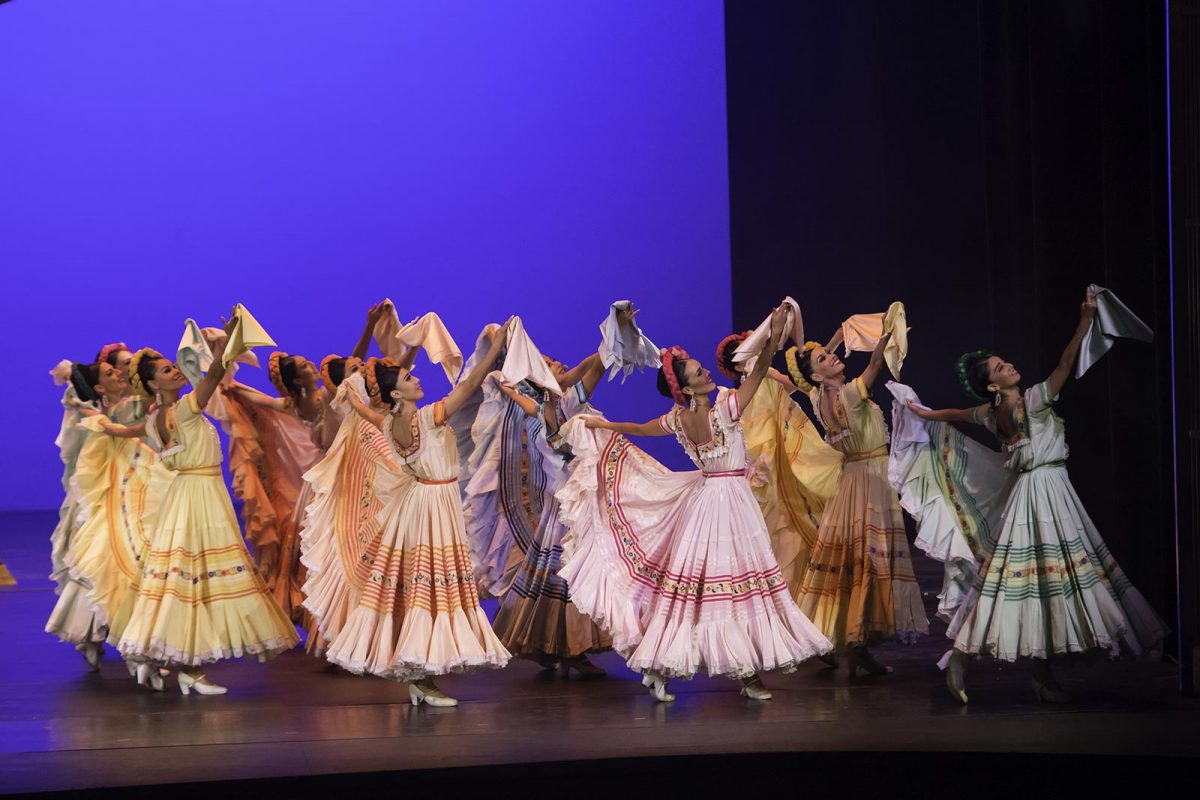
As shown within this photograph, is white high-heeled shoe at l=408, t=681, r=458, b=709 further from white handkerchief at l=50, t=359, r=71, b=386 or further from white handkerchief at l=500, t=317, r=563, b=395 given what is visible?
white handkerchief at l=50, t=359, r=71, b=386

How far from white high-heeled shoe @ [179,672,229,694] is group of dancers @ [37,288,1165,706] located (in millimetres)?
12

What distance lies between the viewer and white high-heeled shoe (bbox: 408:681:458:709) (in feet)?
18.0

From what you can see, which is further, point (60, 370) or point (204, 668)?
point (60, 370)

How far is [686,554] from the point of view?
542 centimetres

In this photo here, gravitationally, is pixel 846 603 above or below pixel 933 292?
below

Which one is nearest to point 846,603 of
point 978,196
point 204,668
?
point 204,668

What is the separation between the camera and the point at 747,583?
535 centimetres

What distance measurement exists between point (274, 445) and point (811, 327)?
471cm

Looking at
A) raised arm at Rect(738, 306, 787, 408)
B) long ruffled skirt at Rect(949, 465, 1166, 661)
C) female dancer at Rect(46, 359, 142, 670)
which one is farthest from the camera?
female dancer at Rect(46, 359, 142, 670)

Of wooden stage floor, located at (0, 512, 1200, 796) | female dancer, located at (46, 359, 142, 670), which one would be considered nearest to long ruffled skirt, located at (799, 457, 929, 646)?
wooden stage floor, located at (0, 512, 1200, 796)

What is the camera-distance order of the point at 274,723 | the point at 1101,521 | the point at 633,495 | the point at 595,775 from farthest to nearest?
the point at 1101,521, the point at 633,495, the point at 274,723, the point at 595,775

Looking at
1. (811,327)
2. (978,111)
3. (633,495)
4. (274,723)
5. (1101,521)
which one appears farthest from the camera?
(811,327)

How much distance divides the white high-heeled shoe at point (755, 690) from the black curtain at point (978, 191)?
2.01 m

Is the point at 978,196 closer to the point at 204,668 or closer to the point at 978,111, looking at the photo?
the point at 978,111
